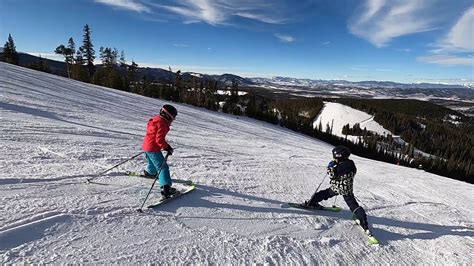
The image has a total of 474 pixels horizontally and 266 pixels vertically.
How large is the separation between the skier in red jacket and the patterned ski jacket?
3.30 metres

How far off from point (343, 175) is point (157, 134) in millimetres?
3793

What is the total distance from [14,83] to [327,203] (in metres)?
24.2

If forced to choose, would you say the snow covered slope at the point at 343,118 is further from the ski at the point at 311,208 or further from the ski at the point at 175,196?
the ski at the point at 175,196

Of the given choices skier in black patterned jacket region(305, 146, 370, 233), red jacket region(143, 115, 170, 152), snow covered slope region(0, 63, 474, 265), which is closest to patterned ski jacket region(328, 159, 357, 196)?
skier in black patterned jacket region(305, 146, 370, 233)

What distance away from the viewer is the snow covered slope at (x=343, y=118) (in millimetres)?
137375

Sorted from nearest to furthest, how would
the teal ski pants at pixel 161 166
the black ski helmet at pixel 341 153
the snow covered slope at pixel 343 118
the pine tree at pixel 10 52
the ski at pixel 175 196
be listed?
1. the ski at pixel 175 196
2. the black ski helmet at pixel 341 153
3. the teal ski pants at pixel 161 166
4. the pine tree at pixel 10 52
5. the snow covered slope at pixel 343 118

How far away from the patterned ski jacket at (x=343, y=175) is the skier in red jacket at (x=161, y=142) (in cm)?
330

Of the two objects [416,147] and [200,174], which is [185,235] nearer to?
[200,174]

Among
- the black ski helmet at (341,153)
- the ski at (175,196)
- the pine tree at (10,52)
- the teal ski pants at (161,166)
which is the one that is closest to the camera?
the ski at (175,196)

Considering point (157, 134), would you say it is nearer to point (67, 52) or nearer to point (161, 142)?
point (161, 142)

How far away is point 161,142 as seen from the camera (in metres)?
6.46

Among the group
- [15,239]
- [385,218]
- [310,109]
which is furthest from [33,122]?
[310,109]

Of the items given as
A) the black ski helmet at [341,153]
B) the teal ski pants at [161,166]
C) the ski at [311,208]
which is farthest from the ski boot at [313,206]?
the teal ski pants at [161,166]

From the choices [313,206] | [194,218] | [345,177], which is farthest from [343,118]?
[194,218]
